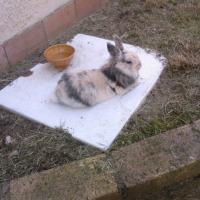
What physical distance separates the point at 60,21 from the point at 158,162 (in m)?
2.64

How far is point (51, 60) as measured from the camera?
2.66 metres

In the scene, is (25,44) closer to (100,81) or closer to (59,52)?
(59,52)

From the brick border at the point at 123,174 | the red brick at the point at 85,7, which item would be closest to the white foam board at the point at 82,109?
the brick border at the point at 123,174

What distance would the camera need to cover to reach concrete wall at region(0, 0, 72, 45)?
8.98 ft

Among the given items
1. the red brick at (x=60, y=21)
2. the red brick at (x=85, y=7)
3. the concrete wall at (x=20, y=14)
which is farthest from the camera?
the red brick at (x=85, y=7)

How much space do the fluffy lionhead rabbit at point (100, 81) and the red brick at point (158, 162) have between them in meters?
0.67

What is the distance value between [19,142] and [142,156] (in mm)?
1114

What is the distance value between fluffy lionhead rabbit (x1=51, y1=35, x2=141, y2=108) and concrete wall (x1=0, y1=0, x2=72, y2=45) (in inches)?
43.9

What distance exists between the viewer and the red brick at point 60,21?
3.33 meters

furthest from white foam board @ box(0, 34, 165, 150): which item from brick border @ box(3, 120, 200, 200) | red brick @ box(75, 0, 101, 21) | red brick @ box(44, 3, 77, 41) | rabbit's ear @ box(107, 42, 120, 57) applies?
red brick @ box(75, 0, 101, 21)

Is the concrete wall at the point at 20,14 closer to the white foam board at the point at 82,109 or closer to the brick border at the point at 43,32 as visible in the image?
the brick border at the point at 43,32

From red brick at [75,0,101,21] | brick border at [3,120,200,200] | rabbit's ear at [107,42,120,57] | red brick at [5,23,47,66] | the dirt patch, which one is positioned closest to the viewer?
brick border at [3,120,200,200]

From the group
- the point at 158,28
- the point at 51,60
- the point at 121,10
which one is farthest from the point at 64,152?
the point at 121,10

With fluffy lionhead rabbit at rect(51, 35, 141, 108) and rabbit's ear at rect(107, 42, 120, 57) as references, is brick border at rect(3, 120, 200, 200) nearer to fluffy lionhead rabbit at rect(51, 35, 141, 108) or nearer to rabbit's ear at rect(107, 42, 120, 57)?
fluffy lionhead rabbit at rect(51, 35, 141, 108)
